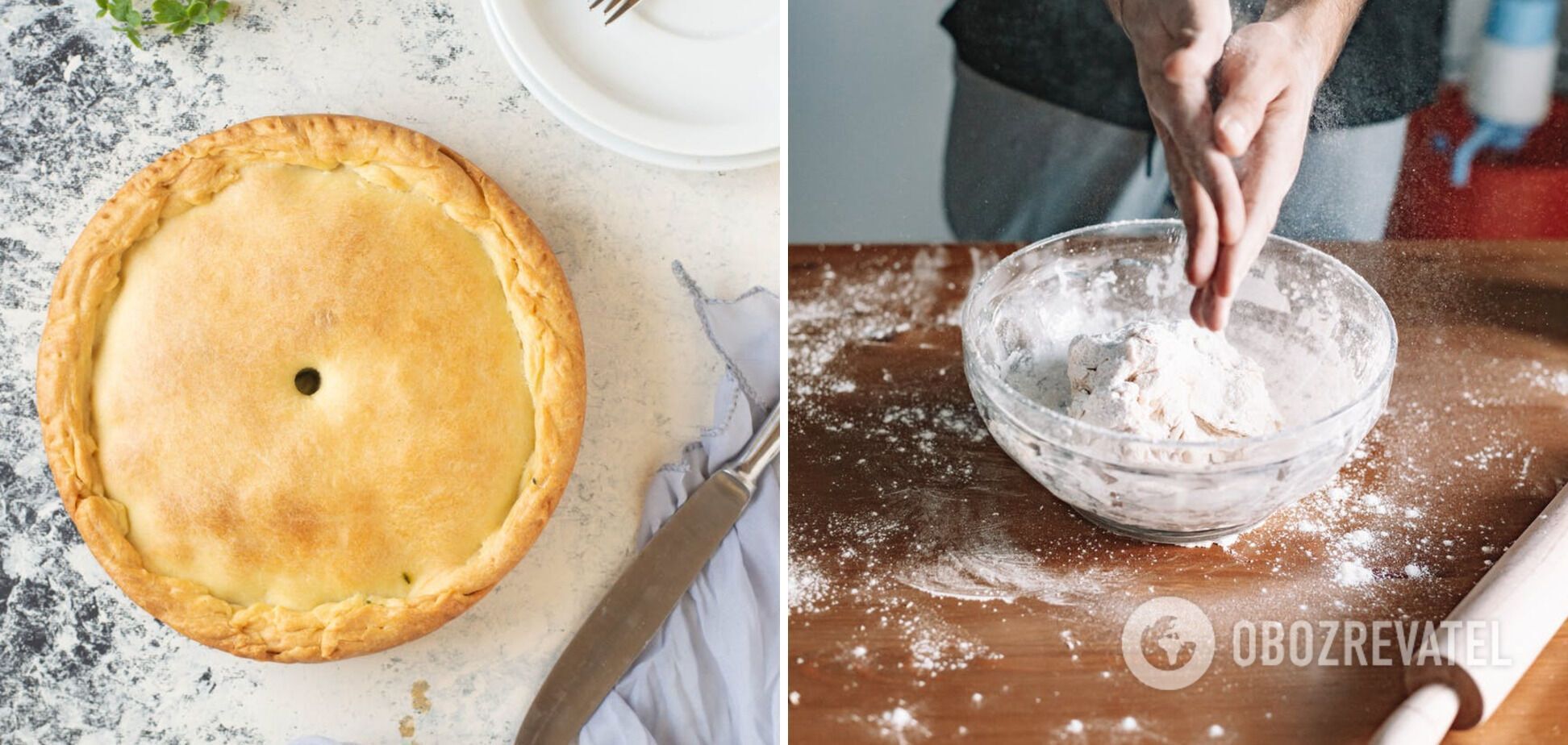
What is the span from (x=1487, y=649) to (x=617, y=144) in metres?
0.83

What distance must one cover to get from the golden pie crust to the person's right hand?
584 millimetres

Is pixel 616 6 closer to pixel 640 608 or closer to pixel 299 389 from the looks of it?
pixel 299 389

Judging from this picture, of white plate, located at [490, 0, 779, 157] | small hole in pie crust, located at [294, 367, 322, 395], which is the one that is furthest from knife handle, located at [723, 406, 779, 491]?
small hole in pie crust, located at [294, 367, 322, 395]

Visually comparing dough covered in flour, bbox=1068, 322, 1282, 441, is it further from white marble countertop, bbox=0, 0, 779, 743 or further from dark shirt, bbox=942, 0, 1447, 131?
white marble countertop, bbox=0, 0, 779, 743

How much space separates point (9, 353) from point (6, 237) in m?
0.12

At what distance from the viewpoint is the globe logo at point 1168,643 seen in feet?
2.00

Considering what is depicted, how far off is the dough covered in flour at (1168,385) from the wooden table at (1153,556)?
0.24 feet

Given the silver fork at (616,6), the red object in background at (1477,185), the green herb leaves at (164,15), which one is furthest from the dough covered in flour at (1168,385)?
the green herb leaves at (164,15)

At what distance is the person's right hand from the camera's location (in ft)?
2.03

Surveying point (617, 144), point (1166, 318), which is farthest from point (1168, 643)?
point (617, 144)

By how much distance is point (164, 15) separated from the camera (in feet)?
3.42

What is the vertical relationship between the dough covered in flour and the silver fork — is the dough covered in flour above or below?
above

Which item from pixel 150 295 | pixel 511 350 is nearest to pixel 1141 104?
pixel 511 350

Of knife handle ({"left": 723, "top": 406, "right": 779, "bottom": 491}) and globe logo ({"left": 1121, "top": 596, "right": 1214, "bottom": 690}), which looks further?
knife handle ({"left": 723, "top": 406, "right": 779, "bottom": 491})
